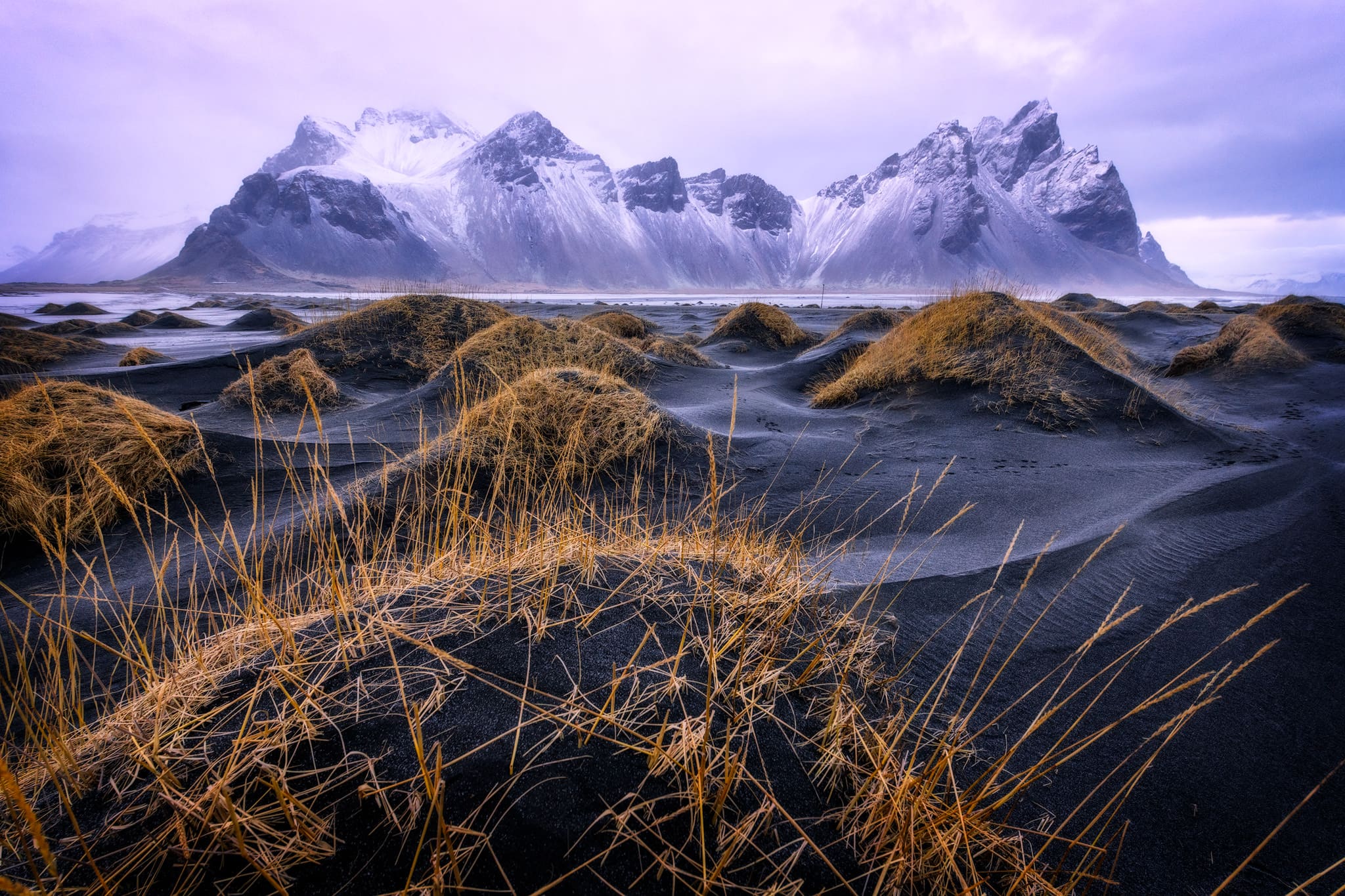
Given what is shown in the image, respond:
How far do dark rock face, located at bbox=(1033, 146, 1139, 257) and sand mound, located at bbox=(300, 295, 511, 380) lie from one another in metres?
185

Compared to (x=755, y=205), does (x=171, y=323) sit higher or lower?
lower

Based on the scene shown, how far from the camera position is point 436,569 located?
1.96 meters

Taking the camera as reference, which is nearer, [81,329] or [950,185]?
[81,329]

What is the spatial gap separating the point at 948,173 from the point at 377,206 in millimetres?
139469

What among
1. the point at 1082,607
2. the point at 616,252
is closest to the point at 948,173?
the point at 616,252

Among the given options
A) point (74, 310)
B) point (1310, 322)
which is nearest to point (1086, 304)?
point (1310, 322)

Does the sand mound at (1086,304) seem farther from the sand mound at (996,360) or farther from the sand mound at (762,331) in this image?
the sand mound at (996,360)

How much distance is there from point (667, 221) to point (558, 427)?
14580cm

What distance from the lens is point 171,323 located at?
59.7 ft

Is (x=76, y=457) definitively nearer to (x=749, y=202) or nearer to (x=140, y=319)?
(x=140, y=319)

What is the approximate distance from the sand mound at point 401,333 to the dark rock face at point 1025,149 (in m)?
197

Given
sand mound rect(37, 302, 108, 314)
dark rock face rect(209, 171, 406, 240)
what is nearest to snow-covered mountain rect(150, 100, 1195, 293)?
dark rock face rect(209, 171, 406, 240)

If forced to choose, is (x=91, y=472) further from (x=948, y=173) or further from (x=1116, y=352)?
(x=948, y=173)

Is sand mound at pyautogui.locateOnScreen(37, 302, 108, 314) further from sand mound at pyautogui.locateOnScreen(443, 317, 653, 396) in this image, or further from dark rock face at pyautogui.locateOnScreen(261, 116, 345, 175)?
dark rock face at pyautogui.locateOnScreen(261, 116, 345, 175)
